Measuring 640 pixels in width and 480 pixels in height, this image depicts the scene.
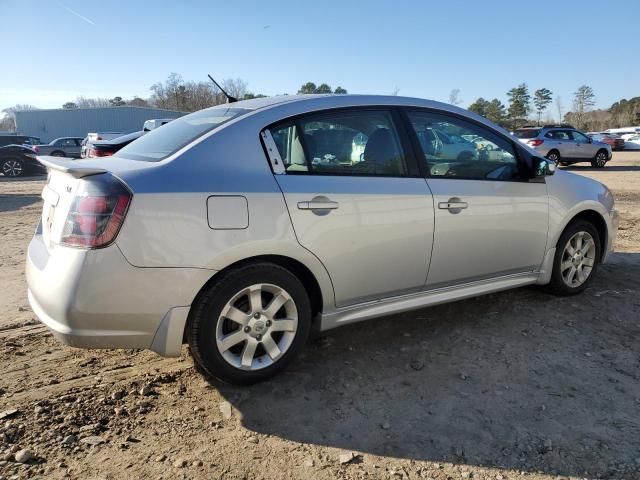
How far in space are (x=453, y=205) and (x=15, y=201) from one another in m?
11.1

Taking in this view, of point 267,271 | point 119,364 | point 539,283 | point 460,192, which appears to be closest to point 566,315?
point 539,283

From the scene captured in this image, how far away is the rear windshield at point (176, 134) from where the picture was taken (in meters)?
2.85

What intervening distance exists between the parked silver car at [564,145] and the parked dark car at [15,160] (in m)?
19.2

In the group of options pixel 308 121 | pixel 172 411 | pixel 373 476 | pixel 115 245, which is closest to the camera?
pixel 373 476

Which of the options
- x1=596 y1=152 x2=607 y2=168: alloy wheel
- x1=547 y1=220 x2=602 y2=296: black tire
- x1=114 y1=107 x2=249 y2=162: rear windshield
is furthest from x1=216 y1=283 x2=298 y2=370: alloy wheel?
x1=596 y1=152 x2=607 y2=168: alloy wheel

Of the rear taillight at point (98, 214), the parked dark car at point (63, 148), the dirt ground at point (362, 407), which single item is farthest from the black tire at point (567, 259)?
the parked dark car at point (63, 148)

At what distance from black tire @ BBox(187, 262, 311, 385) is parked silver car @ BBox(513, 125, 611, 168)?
18.2 meters

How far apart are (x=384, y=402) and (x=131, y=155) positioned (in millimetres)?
2129

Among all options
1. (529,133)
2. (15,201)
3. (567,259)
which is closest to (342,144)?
(567,259)

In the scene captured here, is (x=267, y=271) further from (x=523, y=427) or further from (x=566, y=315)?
(x=566, y=315)

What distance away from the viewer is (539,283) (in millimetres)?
4090

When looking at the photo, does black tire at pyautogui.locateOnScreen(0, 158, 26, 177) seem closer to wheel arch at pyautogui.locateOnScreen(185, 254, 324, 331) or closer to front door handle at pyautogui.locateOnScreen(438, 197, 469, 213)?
wheel arch at pyautogui.locateOnScreen(185, 254, 324, 331)

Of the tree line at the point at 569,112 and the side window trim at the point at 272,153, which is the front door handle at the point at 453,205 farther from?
the tree line at the point at 569,112

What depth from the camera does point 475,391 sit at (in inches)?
114
